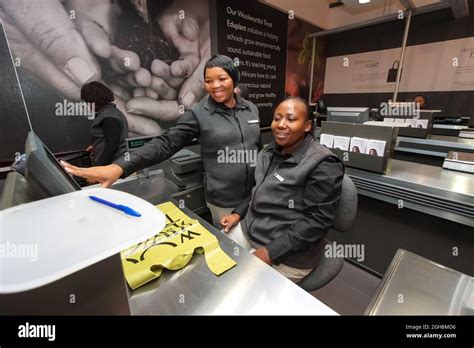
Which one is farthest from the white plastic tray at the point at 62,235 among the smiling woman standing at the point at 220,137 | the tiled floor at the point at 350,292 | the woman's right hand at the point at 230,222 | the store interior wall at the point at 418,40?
the store interior wall at the point at 418,40

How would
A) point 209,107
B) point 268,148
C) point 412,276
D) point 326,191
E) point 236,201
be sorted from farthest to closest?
point 236,201, point 209,107, point 268,148, point 326,191, point 412,276

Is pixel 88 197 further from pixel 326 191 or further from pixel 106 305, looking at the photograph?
pixel 326 191

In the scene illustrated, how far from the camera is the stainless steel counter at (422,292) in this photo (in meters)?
0.67

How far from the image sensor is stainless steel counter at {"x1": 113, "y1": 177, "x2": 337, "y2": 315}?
62 cm

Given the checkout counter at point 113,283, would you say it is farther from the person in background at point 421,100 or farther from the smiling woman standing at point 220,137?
the person in background at point 421,100

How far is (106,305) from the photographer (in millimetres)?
502

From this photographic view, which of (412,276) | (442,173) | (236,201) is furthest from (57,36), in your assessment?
(442,173)

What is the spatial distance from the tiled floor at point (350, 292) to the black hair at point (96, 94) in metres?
2.33

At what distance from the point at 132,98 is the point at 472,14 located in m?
4.78

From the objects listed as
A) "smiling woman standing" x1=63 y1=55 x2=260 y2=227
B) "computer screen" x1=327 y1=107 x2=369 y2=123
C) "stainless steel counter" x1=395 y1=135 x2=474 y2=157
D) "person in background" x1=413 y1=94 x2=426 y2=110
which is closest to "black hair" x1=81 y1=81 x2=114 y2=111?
"smiling woman standing" x1=63 y1=55 x2=260 y2=227

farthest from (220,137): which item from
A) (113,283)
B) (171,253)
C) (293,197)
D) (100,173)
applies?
(113,283)

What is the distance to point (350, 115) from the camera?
1.86 metres

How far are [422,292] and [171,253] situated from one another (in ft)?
2.77

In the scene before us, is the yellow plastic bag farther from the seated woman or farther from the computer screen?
the computer screen
